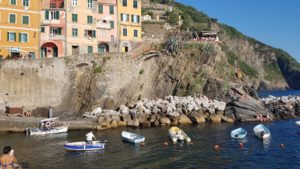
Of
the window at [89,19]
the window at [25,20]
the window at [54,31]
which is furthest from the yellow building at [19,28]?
the window at [89,19]

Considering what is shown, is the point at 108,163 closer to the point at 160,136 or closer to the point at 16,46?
the point at 160,136

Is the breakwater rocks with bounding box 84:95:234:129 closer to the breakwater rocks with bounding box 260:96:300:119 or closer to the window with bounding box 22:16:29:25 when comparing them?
the breakwater rocks with bounding box 260:96:300:119

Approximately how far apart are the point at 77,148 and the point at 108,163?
5942 millimetres

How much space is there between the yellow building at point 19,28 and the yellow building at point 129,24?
16295 millimetres

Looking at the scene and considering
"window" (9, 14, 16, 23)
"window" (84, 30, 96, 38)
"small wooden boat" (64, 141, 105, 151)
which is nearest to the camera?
"small wooden boat" (64, 141, 105, 151)

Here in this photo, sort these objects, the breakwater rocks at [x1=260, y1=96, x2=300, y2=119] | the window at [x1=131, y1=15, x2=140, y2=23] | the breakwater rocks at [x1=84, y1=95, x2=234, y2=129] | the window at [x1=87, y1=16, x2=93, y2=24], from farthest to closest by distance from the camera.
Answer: the window at [x1=131, y1=15, x2=140, y2=23], the breakwater rocks at [x1=260, y1=96, x2=300, y2=119], the window at [x1=87, y1=16, x2=93, y2=24], the breakwater rocks at [x1=84, y1=95, x2=234, y2=129]

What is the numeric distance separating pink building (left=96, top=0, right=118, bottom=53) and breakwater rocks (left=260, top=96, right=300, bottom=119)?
107 feet

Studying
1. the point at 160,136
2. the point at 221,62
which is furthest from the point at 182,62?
the point at 160,136

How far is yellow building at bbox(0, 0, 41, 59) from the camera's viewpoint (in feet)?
205

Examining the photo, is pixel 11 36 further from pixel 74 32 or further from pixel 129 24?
pixel 129 24

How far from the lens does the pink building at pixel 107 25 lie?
7231cm

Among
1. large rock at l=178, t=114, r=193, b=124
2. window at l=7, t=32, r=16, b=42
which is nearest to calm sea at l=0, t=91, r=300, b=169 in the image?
large rock at l=178, t=114, r=193, b=124

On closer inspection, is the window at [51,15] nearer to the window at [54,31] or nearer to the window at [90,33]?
the window at [54,31]

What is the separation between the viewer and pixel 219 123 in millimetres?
62469
